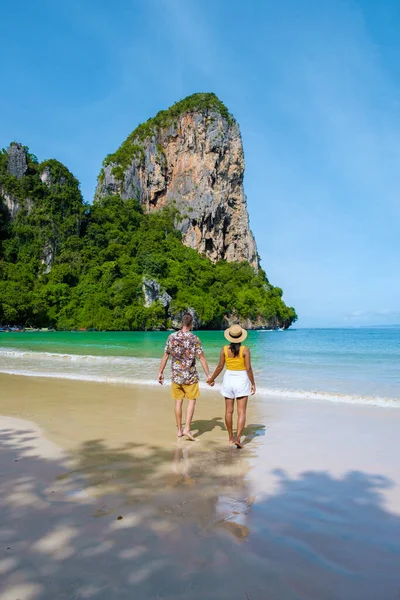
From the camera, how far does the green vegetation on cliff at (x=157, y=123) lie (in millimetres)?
89500

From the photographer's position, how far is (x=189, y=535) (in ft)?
9.07

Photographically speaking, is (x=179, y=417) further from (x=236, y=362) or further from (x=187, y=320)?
(x=187, y=320)

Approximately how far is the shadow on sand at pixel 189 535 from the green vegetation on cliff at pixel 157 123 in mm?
90949

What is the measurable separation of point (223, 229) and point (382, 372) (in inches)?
3109

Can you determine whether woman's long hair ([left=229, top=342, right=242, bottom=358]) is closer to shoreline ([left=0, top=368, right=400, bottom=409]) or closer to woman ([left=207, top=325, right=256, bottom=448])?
woman ([left=207, top=325, right=256, bottom=448])

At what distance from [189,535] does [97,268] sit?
70.4 metres

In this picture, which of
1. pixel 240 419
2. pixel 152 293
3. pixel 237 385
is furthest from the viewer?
pixel 152 293

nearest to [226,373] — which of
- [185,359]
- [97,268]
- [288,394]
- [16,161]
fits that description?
[185,359]

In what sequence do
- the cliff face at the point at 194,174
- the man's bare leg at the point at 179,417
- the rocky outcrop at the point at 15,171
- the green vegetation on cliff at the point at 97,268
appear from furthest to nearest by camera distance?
the cliff face at the point at 194,174, the rocky outcrop at the point at 15,171, the green vegetation on cliff at the point at 97,268, the man's bare leg at the point at 179,417

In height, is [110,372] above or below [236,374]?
below

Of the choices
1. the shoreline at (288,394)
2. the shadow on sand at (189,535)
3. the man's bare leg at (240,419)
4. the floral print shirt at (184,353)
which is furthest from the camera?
the shoreline at (288,394)

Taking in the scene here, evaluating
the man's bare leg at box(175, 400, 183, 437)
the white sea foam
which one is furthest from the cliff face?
the man's bare leg at box(175, 400, 183, 437)

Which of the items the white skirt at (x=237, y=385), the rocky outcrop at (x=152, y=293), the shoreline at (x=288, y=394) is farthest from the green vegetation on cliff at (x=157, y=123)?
the white skirt at (x=237, y=385)

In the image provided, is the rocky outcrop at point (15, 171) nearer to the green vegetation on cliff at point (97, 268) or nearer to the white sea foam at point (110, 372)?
the green vegetation on cliff at point (97, 268)
